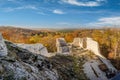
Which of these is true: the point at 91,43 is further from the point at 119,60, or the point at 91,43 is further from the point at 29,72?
the point at 29,72

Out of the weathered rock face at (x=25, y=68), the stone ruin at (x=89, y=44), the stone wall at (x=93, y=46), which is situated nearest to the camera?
the weathered rock face at (x=25, y=68)

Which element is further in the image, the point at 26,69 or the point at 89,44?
the point at 89,44

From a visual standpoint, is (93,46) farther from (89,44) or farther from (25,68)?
(25,68)

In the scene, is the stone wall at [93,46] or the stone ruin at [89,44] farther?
the stone ruin at [89,44]

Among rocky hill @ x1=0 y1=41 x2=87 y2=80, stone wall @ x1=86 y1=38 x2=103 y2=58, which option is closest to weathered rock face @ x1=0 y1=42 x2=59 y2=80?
rocky hill @ x1=0 y1=41 x2=87 y2=80

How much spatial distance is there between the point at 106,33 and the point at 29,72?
107ft

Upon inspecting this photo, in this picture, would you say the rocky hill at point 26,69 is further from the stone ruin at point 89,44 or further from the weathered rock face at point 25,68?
the stone ruin at point 89,44

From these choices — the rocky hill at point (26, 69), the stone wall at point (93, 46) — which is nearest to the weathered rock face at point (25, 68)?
the rocky hill at point (26, 69)

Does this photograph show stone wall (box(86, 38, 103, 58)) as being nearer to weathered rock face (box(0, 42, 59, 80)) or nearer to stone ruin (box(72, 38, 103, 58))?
stone ruin (box(72, 38, 103, 58))

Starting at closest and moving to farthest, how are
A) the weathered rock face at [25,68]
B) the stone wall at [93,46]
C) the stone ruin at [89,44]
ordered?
the weathered rock face at [25,68] < the stone wall at [93,46] < the stone ruin at [89,44]

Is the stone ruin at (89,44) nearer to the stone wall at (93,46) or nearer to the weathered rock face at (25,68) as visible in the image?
the stone wall at (93,46)

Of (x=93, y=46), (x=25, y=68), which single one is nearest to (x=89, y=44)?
(x=93, y=46)

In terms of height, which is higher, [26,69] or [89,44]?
Result: [26,69]

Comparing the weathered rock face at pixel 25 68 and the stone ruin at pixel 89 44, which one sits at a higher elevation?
the weathered rock face at pixel 25 68
